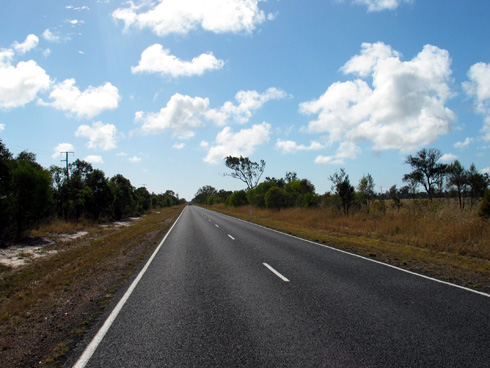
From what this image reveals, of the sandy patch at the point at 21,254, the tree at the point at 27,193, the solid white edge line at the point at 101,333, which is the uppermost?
the tree at the point at 27,193

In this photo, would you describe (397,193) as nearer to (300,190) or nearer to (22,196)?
(300,190)

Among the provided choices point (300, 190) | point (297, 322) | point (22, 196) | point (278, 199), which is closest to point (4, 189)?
point (22, 196)

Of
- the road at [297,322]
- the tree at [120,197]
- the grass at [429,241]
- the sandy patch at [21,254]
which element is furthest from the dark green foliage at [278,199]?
the road at [297,322]

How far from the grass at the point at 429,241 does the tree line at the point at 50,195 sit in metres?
18.0

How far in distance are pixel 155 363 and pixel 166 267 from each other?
588 centimetres

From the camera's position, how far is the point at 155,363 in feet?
11.5

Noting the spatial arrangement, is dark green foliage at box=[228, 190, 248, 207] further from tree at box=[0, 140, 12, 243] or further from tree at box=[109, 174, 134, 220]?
tree at box=[0, 140, 12, 243]

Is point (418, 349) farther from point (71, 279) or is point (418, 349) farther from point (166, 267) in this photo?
point (71, 279)

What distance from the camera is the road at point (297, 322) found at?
3.55 meters

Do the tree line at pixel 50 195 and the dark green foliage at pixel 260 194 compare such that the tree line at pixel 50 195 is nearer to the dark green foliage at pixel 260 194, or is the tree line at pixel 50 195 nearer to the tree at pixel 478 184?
the dark green foliage at pixel 260 194

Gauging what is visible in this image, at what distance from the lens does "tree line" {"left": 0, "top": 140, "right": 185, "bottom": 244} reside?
18.7 meters

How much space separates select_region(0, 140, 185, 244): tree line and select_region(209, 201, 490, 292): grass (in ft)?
59.0

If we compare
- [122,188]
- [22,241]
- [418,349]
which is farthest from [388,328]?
[122,188]

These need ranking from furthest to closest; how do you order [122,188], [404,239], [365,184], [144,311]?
1. [122,188]
2. [365,184]
3. [404,239]
4. [144,311]
